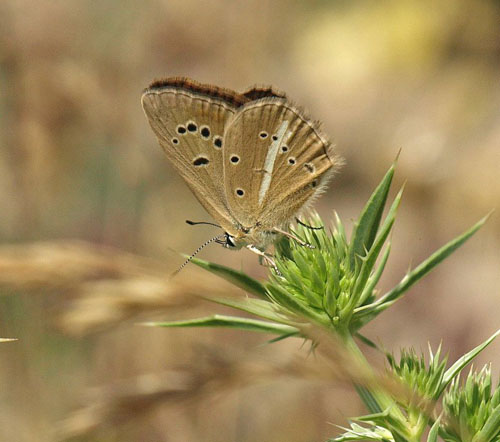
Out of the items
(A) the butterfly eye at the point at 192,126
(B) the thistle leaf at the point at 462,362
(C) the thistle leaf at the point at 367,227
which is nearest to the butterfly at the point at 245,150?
(A) the butterfly eye at the point at 192,126

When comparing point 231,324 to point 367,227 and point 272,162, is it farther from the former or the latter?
point 272,162

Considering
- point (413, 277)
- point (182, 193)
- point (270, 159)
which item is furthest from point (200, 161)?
point (182, 193)

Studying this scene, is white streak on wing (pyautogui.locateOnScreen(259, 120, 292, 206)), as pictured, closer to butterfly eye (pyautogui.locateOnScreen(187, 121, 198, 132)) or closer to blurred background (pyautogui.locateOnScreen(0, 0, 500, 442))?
butterfly eye (pyautogui.locateOnScreen(187, 121, 198, 132))

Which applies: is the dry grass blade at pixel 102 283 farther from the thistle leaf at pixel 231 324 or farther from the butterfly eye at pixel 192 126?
the butterfly eye at pixel 192 126

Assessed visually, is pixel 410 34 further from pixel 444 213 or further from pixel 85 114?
pixel 85 114

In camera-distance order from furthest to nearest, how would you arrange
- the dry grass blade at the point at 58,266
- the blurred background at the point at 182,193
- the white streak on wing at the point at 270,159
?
1. the white streak on wing at the point at 270,159
2. the blurred background at the point at 182,193
3. the dry grass blade at the point at 58,266

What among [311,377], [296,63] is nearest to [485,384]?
[311,377]
